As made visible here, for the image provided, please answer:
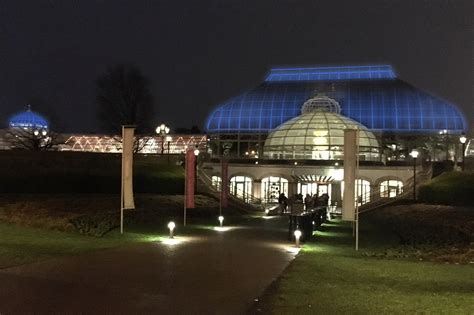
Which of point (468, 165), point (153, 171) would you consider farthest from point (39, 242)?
point (468, 165)

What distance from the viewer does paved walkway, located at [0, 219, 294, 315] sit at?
9.63m

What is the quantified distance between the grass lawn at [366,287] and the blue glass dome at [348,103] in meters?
57.0

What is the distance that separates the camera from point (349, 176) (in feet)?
66.7

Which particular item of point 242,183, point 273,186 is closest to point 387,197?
point 273,186

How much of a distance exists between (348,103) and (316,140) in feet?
54.2

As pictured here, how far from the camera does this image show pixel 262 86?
8481 cm

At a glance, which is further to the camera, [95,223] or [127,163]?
[95,223]

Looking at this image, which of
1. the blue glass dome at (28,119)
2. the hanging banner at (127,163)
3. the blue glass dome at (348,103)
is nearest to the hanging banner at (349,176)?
the hanging banner at (127,163)

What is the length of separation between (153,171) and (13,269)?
101 ft

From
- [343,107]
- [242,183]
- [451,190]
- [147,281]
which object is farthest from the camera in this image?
[343,107]

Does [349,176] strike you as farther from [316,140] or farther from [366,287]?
[316,140]

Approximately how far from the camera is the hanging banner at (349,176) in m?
20.2

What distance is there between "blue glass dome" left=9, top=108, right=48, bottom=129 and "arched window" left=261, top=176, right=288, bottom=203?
5352 cm

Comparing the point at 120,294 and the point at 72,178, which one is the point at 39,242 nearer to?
the point at 120,294
